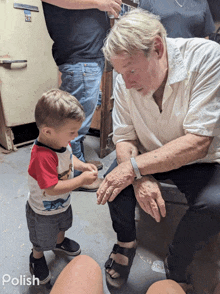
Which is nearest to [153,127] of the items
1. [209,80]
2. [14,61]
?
[209,80]

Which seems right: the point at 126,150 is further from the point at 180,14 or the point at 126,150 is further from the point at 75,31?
the point at 180,14

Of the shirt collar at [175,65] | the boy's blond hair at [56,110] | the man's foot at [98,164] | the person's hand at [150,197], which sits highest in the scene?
the shirt collar at [175,65]

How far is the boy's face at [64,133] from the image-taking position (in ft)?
2.45

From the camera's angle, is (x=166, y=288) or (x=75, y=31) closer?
(x=166, y=288)

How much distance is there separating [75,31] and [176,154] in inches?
35.9

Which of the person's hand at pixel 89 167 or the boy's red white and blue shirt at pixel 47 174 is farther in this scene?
the person's hand at pixel 89 167

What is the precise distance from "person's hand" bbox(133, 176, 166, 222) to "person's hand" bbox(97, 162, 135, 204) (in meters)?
0.05

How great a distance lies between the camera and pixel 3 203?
1358 mm

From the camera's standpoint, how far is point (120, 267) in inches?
37.2

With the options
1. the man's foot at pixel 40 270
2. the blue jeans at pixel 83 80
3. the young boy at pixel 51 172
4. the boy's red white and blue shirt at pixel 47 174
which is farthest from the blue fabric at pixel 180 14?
the man's foot at pixel 40 270

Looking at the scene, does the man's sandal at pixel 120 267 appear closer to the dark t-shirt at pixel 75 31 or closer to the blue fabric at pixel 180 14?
the dark t-shirt at pixel 75 31

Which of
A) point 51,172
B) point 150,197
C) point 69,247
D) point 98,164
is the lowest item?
point 98,164

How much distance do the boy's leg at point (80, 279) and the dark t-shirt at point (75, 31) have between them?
110 cm

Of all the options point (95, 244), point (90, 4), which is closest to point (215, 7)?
point (90, 4)
